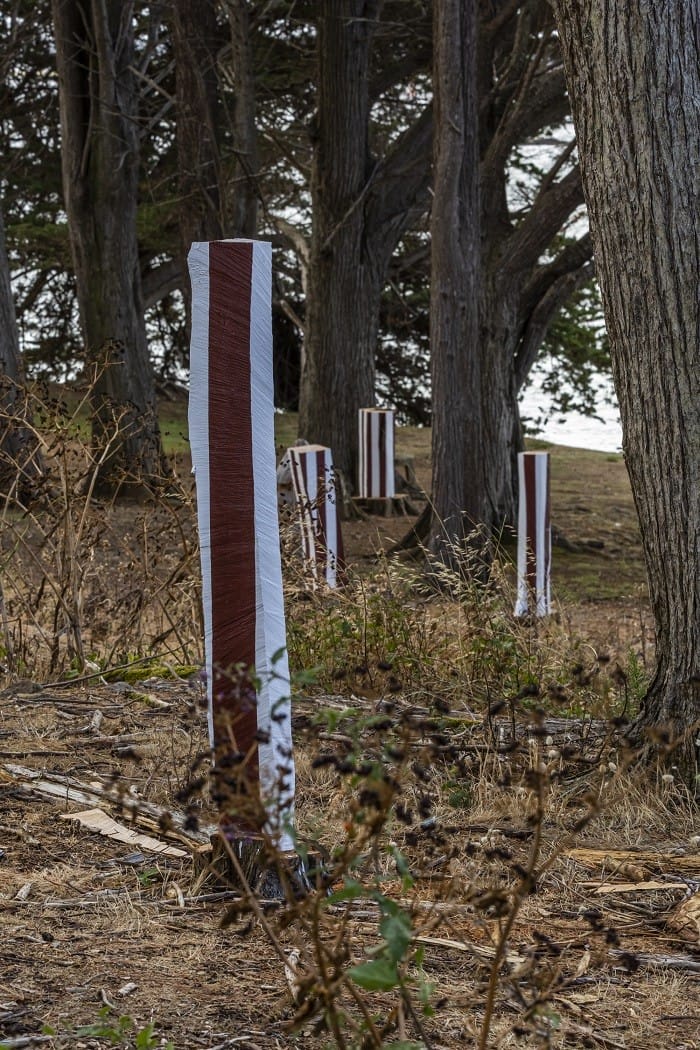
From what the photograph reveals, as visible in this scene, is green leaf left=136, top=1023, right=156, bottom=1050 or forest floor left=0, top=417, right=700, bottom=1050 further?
forest floor left=0, top=417, right=700, bottom=1050

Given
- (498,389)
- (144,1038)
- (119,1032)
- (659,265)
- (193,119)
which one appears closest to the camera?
(144,1038)

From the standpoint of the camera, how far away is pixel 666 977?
9.50 ft

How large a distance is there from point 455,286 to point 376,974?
10.0 metres

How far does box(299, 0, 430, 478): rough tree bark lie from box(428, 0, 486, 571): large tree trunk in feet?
10.6

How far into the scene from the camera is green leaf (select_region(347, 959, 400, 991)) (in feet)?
6.63

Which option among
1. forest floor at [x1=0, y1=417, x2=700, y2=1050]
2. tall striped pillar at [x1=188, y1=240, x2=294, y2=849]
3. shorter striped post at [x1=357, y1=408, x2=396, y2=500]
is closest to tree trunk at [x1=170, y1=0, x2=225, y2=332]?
shorter striped post at [x1=357, y1=408, x2=396, y2=500]

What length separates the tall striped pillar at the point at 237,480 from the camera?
3205 millimetres

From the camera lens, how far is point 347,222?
15.0m

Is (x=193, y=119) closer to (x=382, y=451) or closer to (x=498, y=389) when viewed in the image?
(x=382, y=451)

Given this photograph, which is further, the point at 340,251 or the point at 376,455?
the point at 340,251

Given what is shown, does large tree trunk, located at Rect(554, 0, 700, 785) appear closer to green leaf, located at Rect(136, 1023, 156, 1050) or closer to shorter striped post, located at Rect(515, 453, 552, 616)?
green leaf, located at Rect(136, 1023, 156, 1050)

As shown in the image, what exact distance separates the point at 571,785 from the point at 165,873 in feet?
4.97

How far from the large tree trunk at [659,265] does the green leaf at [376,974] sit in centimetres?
242

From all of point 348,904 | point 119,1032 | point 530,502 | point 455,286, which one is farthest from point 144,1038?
point 455,286
